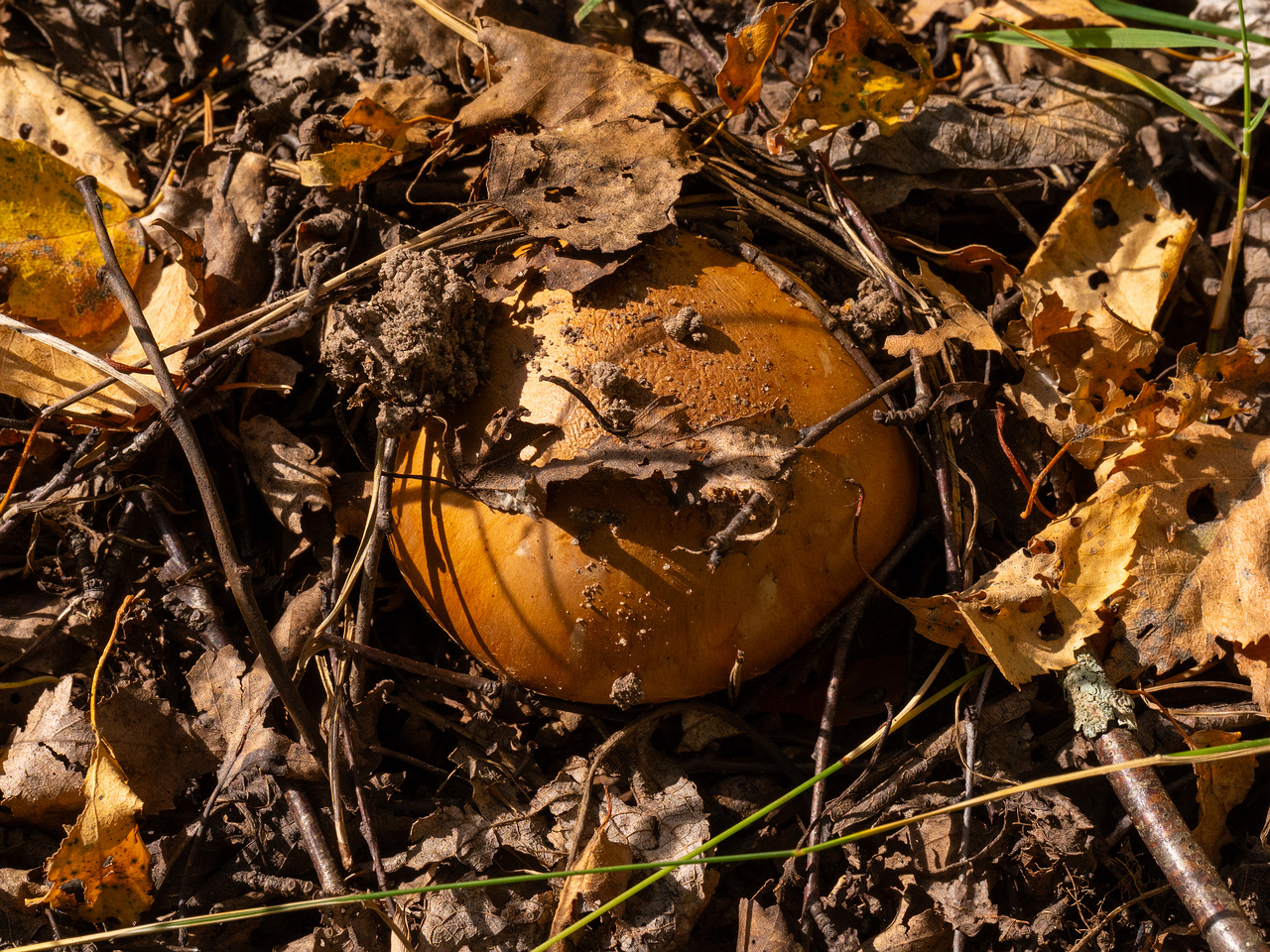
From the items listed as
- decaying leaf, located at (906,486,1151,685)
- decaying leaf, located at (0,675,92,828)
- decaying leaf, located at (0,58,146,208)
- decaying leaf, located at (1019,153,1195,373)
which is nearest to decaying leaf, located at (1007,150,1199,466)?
decaying leaf, located at (1019,153,1195,373)

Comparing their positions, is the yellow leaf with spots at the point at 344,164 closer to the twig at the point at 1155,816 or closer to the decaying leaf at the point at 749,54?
the decaying leaf at the point at 749,54

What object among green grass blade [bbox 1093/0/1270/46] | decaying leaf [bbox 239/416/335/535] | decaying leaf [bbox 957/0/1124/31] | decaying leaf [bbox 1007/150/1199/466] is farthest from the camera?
decaying leaf [bbox 957/0/1124/31]

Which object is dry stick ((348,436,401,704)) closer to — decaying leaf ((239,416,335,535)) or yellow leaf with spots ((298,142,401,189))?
decaying leaf ((239,416,335,535))

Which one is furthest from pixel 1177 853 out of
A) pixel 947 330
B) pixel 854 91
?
pixel 854 91

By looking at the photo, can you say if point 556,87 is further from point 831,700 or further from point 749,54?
point 831,700

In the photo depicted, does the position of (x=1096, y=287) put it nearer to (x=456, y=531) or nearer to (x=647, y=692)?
(x=647, y=692)
